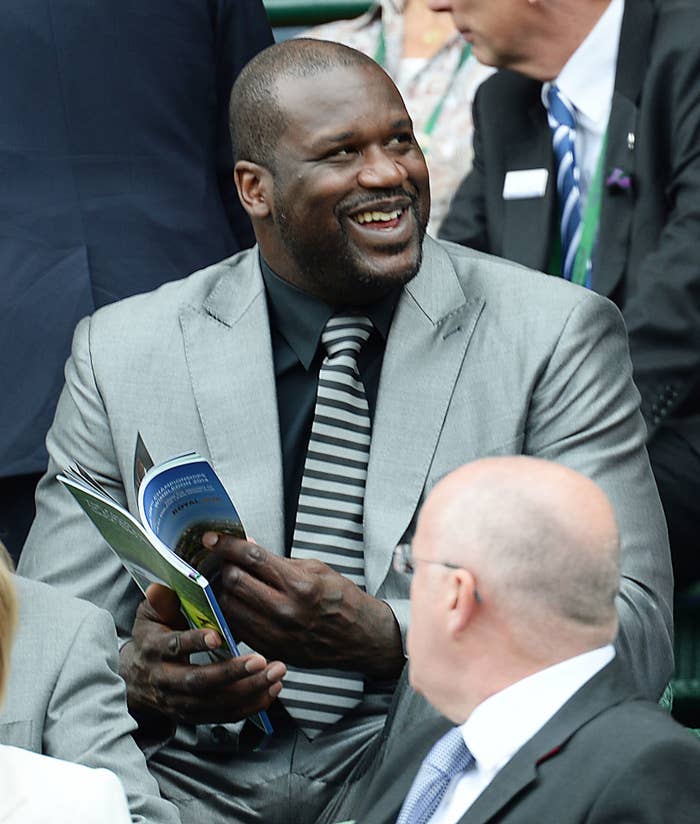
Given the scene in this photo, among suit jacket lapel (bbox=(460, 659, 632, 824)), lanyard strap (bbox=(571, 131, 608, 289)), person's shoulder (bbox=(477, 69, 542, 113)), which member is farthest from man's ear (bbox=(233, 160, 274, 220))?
suit jacket lapel (bbox=(460, 659, 632, 824))

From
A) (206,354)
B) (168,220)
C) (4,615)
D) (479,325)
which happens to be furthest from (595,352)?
(4,615)

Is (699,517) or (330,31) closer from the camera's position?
(699,517)

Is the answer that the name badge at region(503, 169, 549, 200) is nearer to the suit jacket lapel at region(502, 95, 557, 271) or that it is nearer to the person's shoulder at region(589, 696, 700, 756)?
the suit jacket lapel at region(502, 95, 557, 271)

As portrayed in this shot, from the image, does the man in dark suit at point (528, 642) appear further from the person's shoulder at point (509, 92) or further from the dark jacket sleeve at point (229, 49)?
the person's shoulder at point (509, 92)

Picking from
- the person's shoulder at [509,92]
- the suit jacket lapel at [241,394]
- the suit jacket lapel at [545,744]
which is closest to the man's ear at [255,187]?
the suit jacket lapel at [241,394]

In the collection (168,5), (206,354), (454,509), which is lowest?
(206,354)

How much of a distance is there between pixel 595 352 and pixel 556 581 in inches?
40.5

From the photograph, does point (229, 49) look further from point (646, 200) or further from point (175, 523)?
point (175, 523)

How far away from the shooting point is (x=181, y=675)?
289cm

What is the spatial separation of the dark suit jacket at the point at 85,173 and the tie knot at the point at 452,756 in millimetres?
1400

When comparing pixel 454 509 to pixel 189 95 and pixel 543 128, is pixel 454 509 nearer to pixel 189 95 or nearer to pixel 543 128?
pixel 189 95

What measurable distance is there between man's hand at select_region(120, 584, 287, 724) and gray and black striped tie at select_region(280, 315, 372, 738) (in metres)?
0.13

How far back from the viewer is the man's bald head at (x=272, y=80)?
3219 millimetres

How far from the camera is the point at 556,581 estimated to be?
2.16 meters
